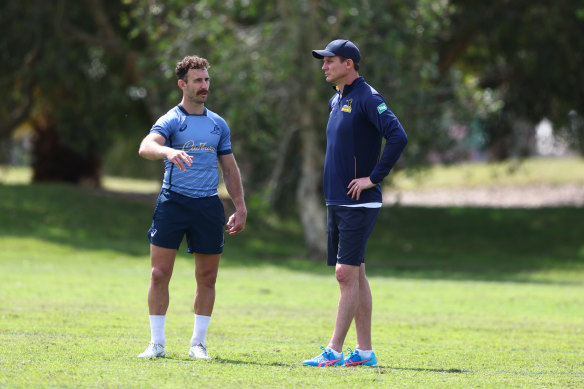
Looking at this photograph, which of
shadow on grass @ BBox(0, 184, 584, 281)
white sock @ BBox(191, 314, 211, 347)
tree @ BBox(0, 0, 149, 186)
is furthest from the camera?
tree @ BBox(0, 0, 149, 186)

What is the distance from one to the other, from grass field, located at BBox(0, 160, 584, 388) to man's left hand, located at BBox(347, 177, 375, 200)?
4.41 ft

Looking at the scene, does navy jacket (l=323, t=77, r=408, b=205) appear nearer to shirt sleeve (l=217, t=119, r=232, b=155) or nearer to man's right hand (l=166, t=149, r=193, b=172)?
shirt sleeve (l=217, t=119, r=232, b=155)

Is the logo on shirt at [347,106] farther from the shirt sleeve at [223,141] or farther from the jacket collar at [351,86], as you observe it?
the shirt sleeve at [223,141]

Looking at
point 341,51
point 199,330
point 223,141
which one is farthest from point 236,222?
point 341,51

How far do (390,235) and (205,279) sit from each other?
22659 millimetres

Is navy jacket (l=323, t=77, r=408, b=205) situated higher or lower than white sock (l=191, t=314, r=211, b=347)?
higher

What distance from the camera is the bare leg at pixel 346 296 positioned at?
Answer: 7.97 m

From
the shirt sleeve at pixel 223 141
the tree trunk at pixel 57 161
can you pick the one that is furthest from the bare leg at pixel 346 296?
the tree trunk at pixel 57 161

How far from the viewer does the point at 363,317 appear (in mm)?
8203

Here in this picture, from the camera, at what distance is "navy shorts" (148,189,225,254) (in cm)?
796

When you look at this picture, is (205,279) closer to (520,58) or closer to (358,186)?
(358,186)

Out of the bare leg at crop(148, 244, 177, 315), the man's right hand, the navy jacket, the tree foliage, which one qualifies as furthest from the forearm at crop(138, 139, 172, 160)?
the tree foliage

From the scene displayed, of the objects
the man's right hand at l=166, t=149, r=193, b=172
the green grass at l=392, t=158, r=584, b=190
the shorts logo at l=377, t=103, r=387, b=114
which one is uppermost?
the green grass at l=392, t=158, r=584, b=190

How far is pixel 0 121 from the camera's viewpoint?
34.1 metres
